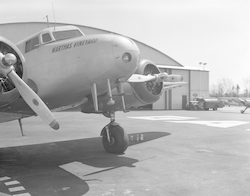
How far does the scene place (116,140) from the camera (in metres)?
9.71

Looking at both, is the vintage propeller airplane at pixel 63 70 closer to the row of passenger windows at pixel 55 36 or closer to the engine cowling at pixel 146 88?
the row of passenger windows at pixel 55 36

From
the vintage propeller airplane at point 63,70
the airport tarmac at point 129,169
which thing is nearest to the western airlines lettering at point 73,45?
the vintage propeller airplane at point 63,70

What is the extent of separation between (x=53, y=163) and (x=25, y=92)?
2730 millimetres

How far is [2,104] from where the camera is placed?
7203 mm

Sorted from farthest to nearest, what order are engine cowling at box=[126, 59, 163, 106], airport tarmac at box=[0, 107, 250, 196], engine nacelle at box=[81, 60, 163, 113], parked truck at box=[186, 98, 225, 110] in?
1. parked truck at box=[186, 98, 225, 110]
2. engine cowling at box=[126, 59, 163, 106]
3. engine nacelle at box=[81, 60, 163, 113]
4. airport tarmac at box=[0, 107, 250, 196]

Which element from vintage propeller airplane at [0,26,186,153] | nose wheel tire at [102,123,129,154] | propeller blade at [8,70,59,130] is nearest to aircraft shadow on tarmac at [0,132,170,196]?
nose wheel tire at [102,123,129,154]

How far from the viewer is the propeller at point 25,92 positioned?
6.32 metres

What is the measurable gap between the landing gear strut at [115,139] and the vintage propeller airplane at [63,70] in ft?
0.12

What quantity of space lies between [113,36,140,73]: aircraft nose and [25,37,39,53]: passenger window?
9.60 ft

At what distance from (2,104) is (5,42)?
1.66m

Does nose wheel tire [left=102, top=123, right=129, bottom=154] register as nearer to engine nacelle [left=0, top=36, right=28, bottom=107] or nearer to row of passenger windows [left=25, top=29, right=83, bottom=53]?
row of passenger windows [left=25, top=29, right=83, bottom=53]

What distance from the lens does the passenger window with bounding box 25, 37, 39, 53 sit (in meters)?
8.81

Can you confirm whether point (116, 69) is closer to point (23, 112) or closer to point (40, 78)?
point (40, 78)

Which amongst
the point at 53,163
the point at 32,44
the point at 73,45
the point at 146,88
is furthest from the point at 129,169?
the point at 32,44
